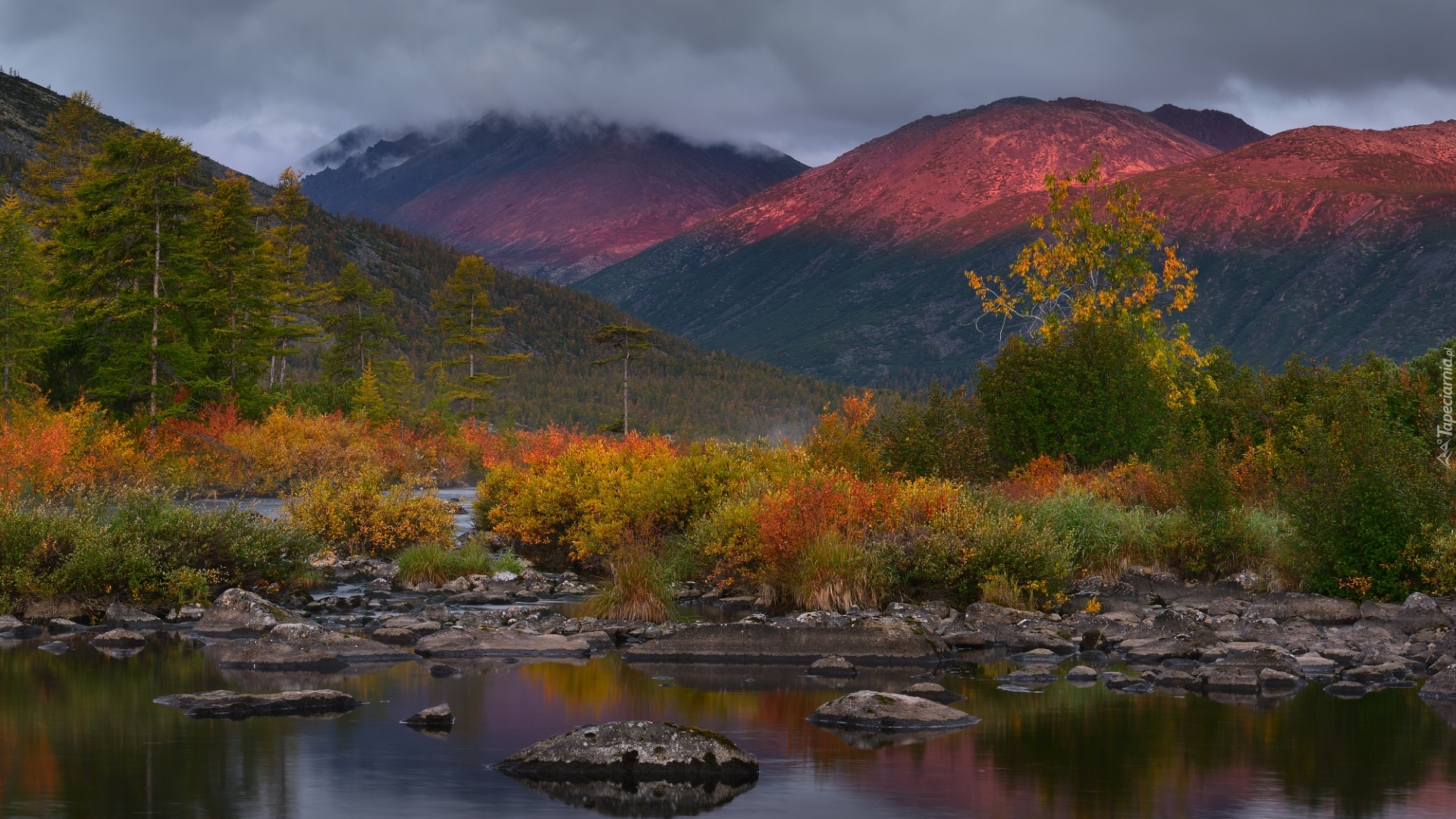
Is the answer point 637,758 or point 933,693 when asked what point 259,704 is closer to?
point 637,758

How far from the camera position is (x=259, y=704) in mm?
15852

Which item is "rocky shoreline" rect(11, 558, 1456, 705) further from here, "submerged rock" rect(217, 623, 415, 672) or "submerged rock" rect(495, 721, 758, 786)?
"submerged rock" rect(495, 721, 758, 786)

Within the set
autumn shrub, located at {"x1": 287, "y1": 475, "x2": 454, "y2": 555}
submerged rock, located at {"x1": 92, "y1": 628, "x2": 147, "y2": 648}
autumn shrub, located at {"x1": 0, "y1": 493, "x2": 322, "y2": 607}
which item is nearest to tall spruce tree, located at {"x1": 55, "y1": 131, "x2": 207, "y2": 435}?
autumn shrub, located at {"x1": 287, "y1": 475, "x2": 454, "y2": 555}

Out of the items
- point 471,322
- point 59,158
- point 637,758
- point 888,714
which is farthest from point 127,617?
point 59,158

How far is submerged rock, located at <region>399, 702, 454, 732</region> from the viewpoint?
15.0m

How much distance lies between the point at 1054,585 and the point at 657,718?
1101 cm

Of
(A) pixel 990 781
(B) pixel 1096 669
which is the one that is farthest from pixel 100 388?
(A) pixel 990 781

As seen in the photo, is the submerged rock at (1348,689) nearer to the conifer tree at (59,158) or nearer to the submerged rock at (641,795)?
the submerged rock at (641,795)

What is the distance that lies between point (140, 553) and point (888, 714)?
14.5m

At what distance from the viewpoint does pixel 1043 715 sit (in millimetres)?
16000

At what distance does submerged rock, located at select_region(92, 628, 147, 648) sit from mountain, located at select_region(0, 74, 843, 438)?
7612cm

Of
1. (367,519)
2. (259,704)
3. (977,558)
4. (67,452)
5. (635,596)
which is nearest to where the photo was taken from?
(259,704)

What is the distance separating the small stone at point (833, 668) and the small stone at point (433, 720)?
5.85 metres

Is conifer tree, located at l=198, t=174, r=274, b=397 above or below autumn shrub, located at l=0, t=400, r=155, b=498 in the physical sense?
above
